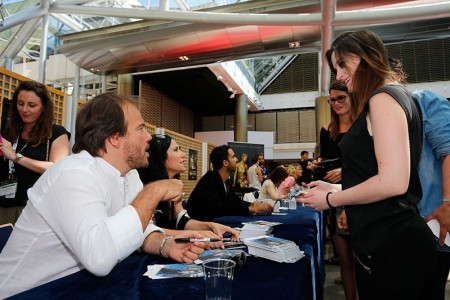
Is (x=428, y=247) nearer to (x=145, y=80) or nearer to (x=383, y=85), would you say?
(x=383, y=85)

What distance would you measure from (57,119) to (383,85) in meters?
4.27

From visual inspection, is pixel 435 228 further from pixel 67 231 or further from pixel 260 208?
pixel 260 208

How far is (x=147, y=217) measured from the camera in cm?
90

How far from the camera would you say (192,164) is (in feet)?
25.8

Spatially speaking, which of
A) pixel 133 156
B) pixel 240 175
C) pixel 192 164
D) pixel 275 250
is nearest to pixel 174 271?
pixel 275 250

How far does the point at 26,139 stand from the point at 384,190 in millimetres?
2034

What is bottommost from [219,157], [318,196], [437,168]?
[318,196]

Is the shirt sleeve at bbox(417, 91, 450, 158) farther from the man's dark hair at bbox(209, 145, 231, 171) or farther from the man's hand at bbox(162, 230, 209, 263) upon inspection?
the man's dark hair at bbox(209, 145, 231, 171)

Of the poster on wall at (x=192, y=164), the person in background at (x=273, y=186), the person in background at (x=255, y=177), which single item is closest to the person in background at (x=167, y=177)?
the person in background at (x=273, y=186)

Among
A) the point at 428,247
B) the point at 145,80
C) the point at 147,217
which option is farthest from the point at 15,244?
the point at 145,80

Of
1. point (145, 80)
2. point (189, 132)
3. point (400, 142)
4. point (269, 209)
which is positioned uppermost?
point (145, 80)

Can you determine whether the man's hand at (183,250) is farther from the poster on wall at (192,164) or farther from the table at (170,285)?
the poster on wall at (192,164)

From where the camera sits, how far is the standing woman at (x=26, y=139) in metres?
1.85

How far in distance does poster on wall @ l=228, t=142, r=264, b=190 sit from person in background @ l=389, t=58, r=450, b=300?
19.4 ft
